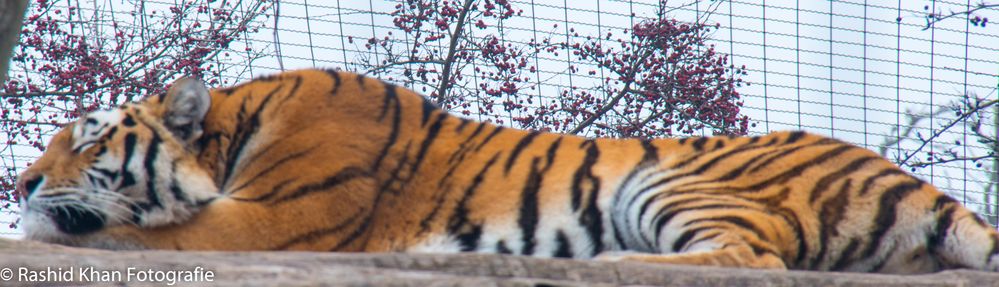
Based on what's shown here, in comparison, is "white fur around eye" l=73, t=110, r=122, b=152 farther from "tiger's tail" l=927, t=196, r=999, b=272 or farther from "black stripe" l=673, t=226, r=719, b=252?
"tiger's tail" l=927, t=196, r=999, b=272

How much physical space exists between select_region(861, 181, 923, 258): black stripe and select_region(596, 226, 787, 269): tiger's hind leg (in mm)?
233

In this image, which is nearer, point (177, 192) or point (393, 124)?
point (177, 192)

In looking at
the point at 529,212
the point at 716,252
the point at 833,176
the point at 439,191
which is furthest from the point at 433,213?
the point at 833,176

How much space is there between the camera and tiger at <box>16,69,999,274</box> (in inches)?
120

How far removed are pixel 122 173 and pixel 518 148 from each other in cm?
98

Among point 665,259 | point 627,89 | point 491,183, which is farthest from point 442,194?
point 627,89

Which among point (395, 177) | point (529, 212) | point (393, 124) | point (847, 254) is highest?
point (393, 124)

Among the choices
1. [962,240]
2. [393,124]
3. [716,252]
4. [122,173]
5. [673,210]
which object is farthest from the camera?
[393,124]

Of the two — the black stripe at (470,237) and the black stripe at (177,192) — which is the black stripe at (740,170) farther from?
the black stripe at (177,192)

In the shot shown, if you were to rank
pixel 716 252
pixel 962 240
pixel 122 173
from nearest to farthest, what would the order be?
pixel 716 252
pixel 962 240
pixel 122 173

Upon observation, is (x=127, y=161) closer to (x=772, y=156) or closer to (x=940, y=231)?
(x=772, y=156)

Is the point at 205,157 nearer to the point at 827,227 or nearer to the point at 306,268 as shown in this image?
the point at 306,268

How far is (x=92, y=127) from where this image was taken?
10.8 feet

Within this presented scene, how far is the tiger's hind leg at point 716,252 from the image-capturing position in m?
2.82
